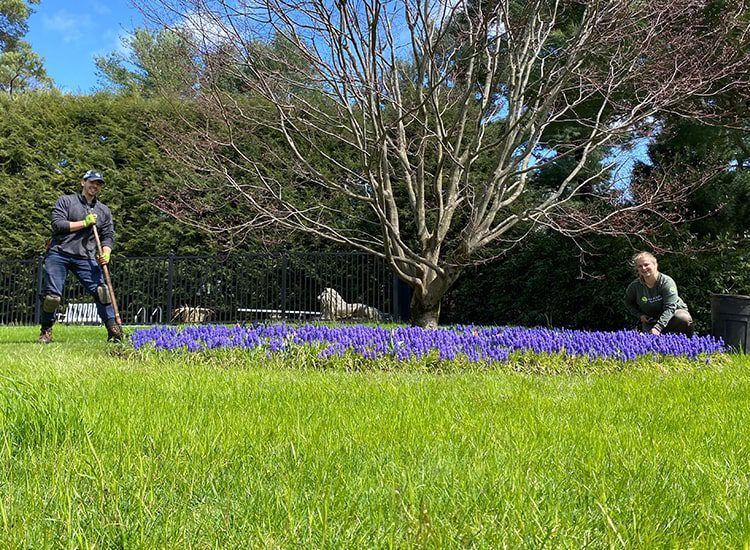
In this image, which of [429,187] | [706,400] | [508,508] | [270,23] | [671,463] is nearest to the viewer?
[508,508]

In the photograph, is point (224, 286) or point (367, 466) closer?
point (367, 466)

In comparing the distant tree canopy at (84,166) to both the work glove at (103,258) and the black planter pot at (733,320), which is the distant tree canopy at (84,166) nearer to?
the work glove at (103,258)

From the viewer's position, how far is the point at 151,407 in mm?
2568

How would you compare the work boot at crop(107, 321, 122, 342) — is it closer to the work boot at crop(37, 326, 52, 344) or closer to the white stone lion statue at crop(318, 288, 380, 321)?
the work boot at crop(37, 326, 52, 344)

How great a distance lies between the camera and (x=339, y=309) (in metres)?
10.2

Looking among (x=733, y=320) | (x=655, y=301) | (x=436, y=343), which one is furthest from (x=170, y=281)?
(x=733, y=320)

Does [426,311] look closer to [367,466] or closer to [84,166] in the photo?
[367,466]

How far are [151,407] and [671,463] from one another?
218 cm

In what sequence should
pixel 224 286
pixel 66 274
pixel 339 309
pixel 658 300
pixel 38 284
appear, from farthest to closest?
pixel 224 286 → pixel 38 284 → pixel 339 309 → pixel 66 274 → pixel 658 300

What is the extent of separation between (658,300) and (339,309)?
5.79 meters

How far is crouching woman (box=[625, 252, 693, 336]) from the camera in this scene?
17.8 ft

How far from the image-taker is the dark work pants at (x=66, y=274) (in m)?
5.95

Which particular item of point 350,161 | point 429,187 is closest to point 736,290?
point 429,187

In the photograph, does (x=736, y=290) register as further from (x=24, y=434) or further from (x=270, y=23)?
(x=24, y=434)
